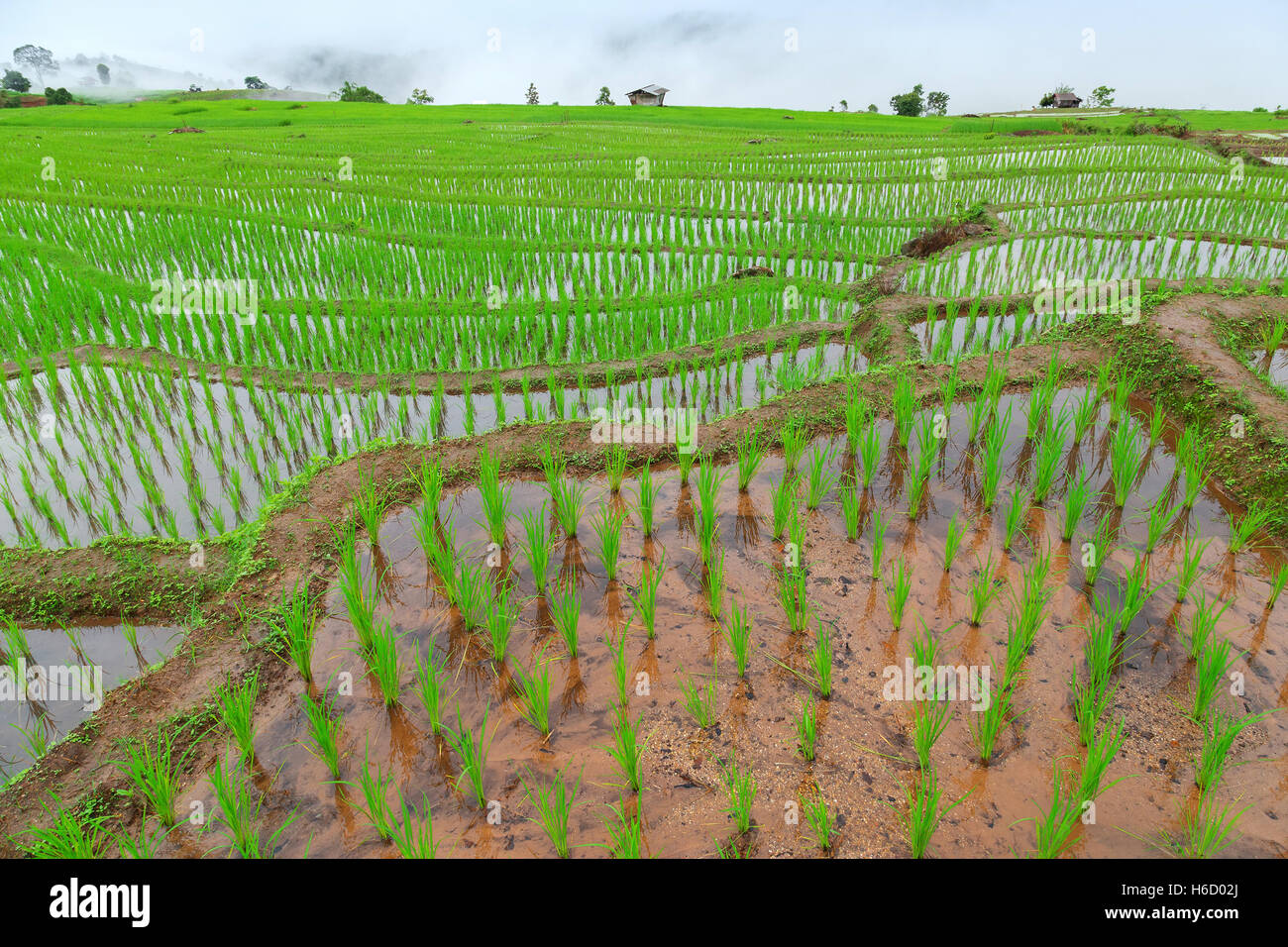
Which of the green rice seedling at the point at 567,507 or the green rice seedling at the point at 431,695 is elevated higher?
the green rice seedling at the point at 567,507

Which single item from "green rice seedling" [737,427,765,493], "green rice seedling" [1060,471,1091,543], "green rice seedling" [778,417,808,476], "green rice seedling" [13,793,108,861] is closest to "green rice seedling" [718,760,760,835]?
"green rice seedling" [778,417,808,476]

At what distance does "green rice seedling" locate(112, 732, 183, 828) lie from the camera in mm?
2225

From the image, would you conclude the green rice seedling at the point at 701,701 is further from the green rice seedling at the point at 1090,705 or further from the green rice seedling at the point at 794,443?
the green rice seedling at the point at 794,443

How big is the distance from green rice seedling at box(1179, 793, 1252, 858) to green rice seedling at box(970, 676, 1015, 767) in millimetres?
571

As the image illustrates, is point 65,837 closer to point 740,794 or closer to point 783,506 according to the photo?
point 740,794

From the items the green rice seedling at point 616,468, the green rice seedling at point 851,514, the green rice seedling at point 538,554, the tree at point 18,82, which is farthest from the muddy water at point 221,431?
the tree at point 18,82

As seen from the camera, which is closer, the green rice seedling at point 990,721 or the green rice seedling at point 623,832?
the green rice seedling at point 623,832

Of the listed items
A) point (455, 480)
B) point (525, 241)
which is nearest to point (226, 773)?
point (455, 480)

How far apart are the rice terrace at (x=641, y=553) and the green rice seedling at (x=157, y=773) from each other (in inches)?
0.9

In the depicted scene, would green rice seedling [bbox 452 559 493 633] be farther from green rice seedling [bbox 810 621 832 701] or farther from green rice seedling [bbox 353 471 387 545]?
green rice seedling [bbox 810 621 832 701]

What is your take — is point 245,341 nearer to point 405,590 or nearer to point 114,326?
point 114,326

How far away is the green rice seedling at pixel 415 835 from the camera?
1.97 meters

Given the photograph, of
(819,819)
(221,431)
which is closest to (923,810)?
(819,819)
